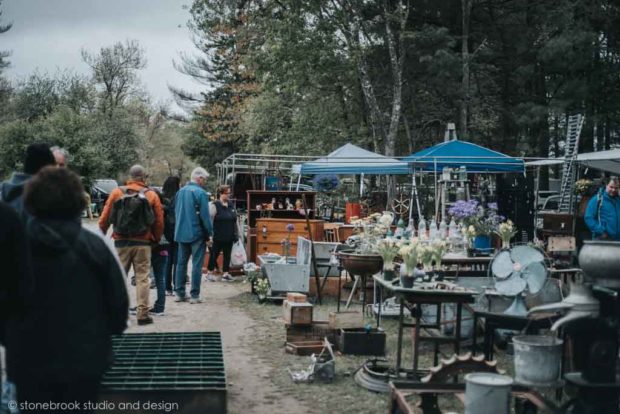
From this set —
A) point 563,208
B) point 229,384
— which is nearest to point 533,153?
point 563,208

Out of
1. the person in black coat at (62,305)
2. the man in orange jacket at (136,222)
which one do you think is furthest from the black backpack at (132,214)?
the person in black coat at (62,305)

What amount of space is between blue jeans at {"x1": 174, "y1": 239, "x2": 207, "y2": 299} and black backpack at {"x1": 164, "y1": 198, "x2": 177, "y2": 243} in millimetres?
317

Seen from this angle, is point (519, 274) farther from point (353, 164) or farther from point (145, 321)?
point (353, 164)

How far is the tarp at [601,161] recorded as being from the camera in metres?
14.9

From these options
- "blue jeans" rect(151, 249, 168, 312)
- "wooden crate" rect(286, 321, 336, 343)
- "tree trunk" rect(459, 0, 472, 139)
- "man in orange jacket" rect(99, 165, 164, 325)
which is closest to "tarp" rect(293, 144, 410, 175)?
"blue jeans" rect(151, 249, 168, 312)

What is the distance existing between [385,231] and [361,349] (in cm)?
214

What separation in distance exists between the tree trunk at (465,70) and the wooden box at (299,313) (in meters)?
16.1

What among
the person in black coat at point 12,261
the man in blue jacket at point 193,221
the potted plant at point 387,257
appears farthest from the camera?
the man in blue jacket at point 193,221

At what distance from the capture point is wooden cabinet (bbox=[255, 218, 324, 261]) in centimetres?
1279

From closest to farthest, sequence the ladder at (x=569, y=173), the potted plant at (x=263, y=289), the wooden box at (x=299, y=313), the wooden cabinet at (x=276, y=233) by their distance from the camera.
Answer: the wooden box at (x=299, y=313), the potted plant at (x=263, y=289), the wooden cabinet at (x=276, y=233), the ladder at (x=569, y=173)

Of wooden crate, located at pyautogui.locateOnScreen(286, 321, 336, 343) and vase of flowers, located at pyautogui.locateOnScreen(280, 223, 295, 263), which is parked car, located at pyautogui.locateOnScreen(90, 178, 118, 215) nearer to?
vase of flowers, located at pyautogui.locateOnScreen(280, 223, 295, 263)

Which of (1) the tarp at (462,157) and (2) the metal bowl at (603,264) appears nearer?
(2) the metal bowl at (603,264)

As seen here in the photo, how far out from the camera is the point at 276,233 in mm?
12891

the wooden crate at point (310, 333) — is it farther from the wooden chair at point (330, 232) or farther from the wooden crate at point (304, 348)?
the wooden chair at point (330, 232)
